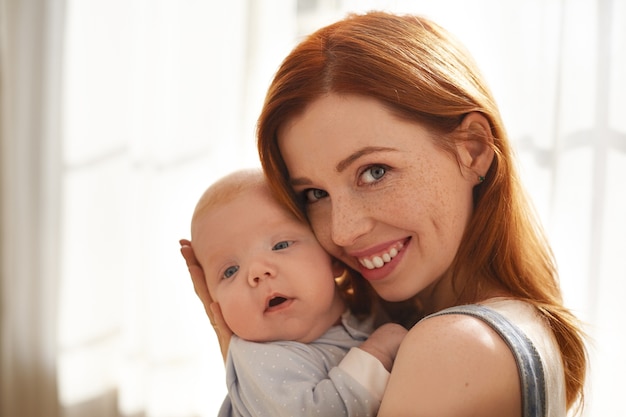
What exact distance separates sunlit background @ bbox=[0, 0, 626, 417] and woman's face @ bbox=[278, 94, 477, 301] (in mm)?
1067

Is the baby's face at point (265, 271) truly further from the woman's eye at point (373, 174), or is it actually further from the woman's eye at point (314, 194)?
the woman's eye at point (373, 174)

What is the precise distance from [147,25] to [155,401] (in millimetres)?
1548

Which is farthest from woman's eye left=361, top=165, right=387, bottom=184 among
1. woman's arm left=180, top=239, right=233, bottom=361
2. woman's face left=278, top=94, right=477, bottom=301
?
woman's arm left=180, top=239, right=233, bottom=361

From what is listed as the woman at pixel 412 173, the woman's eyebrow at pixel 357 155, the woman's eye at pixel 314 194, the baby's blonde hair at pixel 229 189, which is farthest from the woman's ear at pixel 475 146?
the baby's blonde hair at pixel 229 189

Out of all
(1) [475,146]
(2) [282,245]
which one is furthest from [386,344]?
(1) [475,146]

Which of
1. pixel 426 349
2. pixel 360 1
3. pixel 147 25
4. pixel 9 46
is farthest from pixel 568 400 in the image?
pixel 9 46

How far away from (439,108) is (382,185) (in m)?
0.17

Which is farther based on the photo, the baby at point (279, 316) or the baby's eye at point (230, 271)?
the baby's eye at point (230, 271)

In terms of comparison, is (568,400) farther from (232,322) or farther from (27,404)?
(27,404)

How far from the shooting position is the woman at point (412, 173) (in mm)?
1332

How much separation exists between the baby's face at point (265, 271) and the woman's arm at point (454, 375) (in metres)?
0.27

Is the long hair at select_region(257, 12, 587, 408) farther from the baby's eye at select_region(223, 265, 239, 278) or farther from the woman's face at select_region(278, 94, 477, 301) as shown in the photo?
the baby's eye at select_region(223, 265, 239, 278)

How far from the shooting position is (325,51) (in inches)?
55.0

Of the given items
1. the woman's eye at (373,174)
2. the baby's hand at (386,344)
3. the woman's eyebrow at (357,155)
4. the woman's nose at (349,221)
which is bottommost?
the baby's hand at (386,344)
